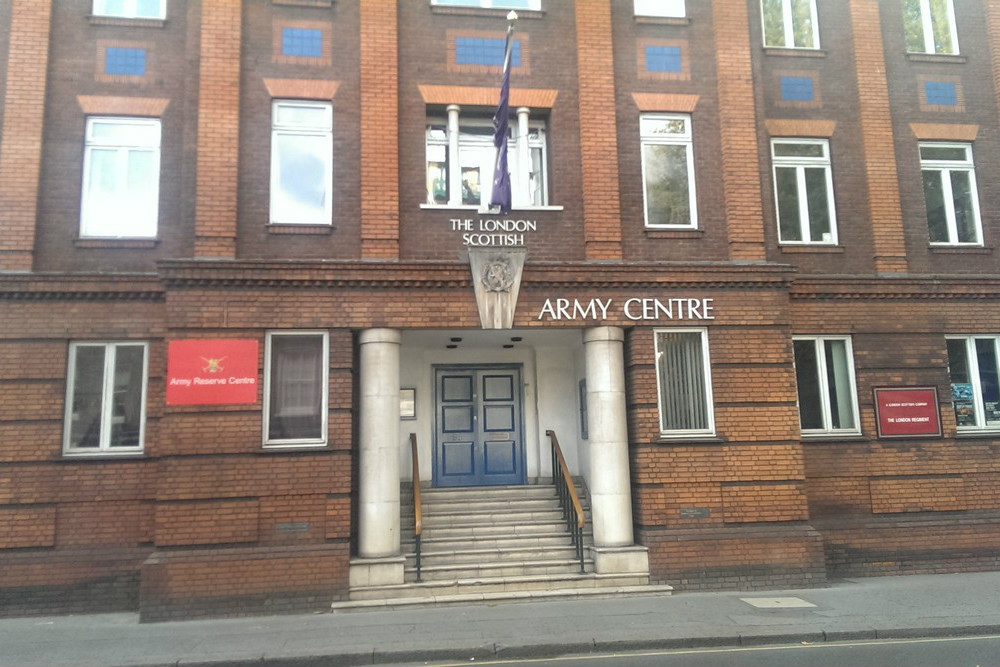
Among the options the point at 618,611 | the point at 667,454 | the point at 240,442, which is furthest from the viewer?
the point at 667,454

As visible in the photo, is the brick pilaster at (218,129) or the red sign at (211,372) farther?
the brick pilaster at (218,129)

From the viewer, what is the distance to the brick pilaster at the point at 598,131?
1072cm

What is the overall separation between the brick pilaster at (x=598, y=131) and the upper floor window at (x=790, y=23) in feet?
10.3

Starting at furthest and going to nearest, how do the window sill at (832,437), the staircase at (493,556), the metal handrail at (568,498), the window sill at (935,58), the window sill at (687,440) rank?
the window sill at (935,58) < the window sill at (832,437) < the window sill at (687,440) < the metal handrail at (568,498) < the staircase at (493,556)

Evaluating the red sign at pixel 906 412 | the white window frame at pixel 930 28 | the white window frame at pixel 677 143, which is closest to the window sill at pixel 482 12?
the white window frame at pixel 677 143

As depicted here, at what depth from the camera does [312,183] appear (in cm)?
1059

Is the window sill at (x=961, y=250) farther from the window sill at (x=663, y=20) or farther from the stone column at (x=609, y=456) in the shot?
the stone column at (x=609, y=456)

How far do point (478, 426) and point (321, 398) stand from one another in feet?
10.3

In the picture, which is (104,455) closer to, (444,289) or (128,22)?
(444,289)

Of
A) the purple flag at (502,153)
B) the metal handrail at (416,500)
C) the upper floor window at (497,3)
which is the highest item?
the upper floor window at (497,3)

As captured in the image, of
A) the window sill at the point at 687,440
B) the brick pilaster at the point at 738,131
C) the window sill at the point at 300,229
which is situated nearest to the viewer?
the window sill at the point at 300,229

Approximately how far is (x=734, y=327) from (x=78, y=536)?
9.44 m

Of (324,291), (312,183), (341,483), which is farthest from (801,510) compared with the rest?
(312,183)

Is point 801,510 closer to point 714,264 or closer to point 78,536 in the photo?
point 714,264
